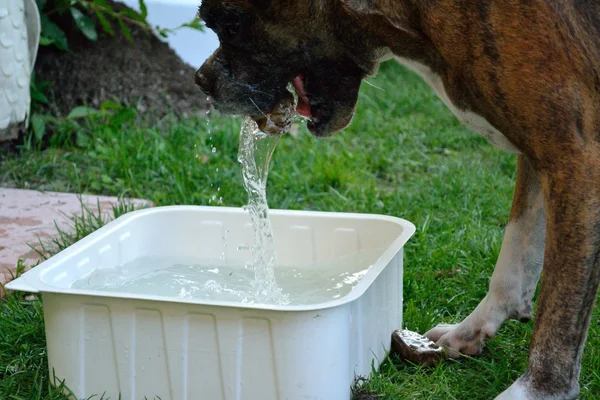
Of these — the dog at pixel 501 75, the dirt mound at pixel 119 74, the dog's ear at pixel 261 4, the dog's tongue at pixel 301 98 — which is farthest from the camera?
the dirt mound at pixel 119 74

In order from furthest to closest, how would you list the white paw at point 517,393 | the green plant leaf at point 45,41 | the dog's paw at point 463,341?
1. the green plant leaf at point 45,41
2. the dog's paw at point 463,341
3. the white paw at point 517,393

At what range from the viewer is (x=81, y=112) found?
14.8ft

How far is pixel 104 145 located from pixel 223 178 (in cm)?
71

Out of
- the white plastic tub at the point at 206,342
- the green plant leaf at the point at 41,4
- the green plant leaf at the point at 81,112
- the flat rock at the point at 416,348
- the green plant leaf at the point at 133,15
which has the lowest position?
the flat rock at the point at 416,348

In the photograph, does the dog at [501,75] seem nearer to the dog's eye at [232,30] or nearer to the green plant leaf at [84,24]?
the dog's eye at [232,30]

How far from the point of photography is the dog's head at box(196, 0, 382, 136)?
7.48 ft

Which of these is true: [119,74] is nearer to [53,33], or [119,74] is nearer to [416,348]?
[53,33]

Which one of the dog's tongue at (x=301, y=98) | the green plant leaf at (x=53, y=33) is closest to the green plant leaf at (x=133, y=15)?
the green plant leaf at (x=53, y=33)

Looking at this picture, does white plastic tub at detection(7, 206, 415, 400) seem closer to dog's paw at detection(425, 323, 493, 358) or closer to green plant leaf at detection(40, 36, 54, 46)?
dog's paw at detection(425, 323, 493, 358)

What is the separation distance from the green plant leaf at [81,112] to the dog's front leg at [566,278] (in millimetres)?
2953

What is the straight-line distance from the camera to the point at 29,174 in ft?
13.3

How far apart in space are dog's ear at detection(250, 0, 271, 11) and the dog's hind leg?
2.86 ft

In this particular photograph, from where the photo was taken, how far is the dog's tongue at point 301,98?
246 cm

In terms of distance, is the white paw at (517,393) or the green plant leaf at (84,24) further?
the green plant leaf at (84,24)
